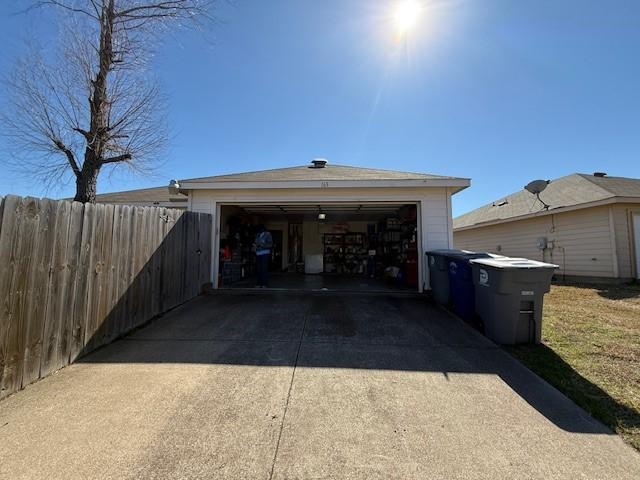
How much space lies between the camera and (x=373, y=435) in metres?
2.19

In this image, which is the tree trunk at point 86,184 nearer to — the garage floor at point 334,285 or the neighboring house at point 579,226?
the garage floor at point 334,285

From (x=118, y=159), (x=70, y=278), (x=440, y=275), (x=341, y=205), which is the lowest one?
(x=440, y=275)

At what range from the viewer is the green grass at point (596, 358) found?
2.53 metres

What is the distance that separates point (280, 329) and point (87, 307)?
99.9 inches

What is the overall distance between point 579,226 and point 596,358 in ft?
32.6

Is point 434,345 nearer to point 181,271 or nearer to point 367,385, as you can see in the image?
point 367,385

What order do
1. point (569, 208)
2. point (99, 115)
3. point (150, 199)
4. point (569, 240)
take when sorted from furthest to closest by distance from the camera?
point (569, 240) < point (569, 208) < point (150, 199) < point (99, 115)

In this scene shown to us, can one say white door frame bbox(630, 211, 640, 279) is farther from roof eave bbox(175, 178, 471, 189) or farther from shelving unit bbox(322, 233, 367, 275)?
shelving unit bbox(322, 233, 367, 275)

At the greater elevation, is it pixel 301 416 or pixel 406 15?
pixel 406 15

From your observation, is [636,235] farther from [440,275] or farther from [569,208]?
[440,275]

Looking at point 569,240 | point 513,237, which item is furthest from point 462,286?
point 513,237

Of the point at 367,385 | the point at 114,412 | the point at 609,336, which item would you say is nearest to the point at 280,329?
the point at 367,385

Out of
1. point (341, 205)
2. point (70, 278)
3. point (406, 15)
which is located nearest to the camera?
point (70, 278)

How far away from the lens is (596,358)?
3609 mm
